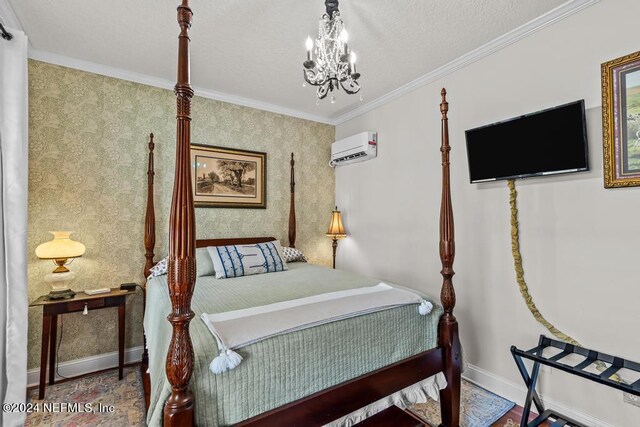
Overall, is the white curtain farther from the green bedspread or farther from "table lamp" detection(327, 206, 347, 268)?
"table lamp" detection(327, 206, 347, 268)

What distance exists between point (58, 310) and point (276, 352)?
1.95m

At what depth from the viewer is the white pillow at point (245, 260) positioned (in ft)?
8.75

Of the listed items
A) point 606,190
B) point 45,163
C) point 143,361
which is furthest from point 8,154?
point 606,190

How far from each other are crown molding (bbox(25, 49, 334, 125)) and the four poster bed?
1.91 m

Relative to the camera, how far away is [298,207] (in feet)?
12.6

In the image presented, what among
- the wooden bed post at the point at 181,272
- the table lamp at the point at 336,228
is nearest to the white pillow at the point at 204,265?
the table lamp at the point at 336,228

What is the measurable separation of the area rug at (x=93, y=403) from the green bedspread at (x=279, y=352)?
765mm

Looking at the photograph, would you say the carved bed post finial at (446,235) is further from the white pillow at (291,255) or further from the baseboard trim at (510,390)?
the white pillow at (291,255)

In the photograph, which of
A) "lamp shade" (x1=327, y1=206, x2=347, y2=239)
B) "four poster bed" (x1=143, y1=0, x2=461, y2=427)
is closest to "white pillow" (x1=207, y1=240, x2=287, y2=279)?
"four poster bed" (x1=143, y1=0, x2=461, y2=427)

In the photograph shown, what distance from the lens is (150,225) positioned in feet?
9.35

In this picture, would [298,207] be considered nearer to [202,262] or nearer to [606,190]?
[202,262]

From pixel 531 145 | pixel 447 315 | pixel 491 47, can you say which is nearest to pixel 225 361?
pixel 447 315

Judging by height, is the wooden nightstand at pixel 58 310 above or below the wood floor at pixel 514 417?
above

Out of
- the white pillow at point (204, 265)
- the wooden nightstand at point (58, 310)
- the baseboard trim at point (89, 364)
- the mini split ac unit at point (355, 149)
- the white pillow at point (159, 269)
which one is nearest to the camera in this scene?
the wooden nightstand at point (58, 310)
